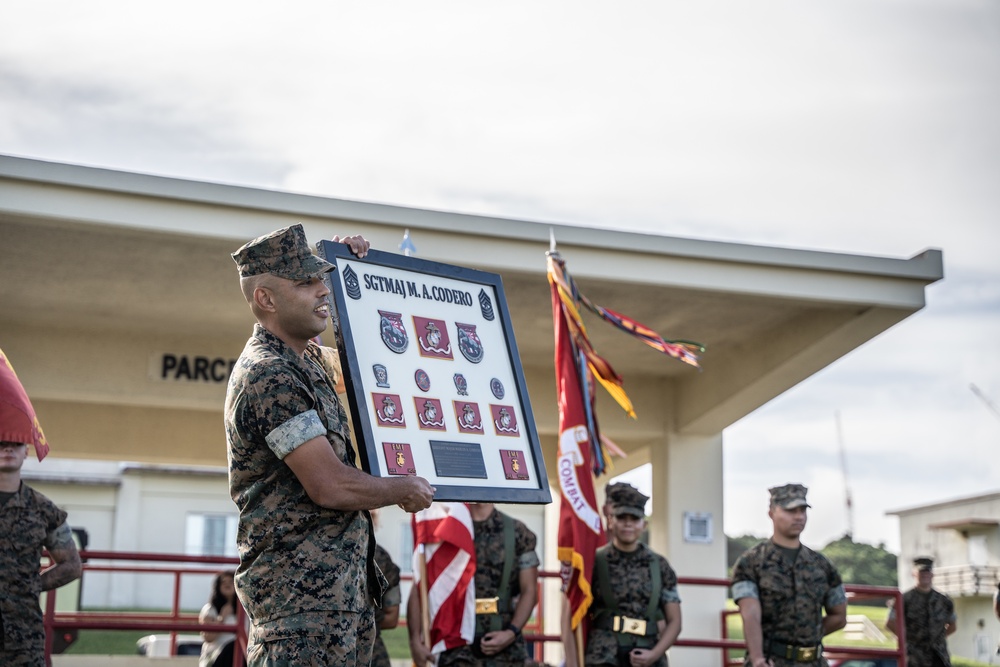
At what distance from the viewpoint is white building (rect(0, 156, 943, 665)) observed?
835 cm

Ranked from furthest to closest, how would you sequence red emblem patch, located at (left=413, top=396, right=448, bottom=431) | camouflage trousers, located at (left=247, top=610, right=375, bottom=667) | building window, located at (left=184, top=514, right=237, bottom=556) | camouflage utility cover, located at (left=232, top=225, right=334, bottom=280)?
building window, located at (left=184, top=514, right=237, bottom=556) < red emblem patch, located at (left=413, top=396, right=448, bottom=431) < camouflage utility cover, located at (left=232, top=225, right=334, bottom=280) < camouflage trousers, located at (left=247, top=610, right=375, bottom=667)

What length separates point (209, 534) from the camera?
35312 mm

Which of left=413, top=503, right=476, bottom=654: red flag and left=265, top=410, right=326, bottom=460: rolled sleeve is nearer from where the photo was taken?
left=265, top=410, right=326, bottom=460: rolled sleeve

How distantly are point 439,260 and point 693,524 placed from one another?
4877 millimetres

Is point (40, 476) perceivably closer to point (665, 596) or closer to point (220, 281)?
point (220, 281)

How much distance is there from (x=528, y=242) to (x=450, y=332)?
4.87 m

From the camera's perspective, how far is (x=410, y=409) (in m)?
3.97

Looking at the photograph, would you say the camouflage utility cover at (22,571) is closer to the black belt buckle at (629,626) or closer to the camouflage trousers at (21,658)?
the camouflage trousers at (21,658)

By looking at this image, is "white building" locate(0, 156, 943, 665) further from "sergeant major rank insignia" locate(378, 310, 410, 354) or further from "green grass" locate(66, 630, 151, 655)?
"green grass" locate(66, 630, 151, 655)

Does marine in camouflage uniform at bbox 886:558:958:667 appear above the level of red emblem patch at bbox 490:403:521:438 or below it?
below

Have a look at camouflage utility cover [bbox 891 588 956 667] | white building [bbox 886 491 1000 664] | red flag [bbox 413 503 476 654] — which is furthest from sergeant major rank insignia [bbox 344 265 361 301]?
white building [bbox 886 491 1000 664]

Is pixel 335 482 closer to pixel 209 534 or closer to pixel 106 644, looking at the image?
pixel 106 644

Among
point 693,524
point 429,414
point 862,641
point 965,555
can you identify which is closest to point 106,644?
point 862,641

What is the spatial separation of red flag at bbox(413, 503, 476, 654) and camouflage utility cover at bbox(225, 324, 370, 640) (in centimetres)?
344
